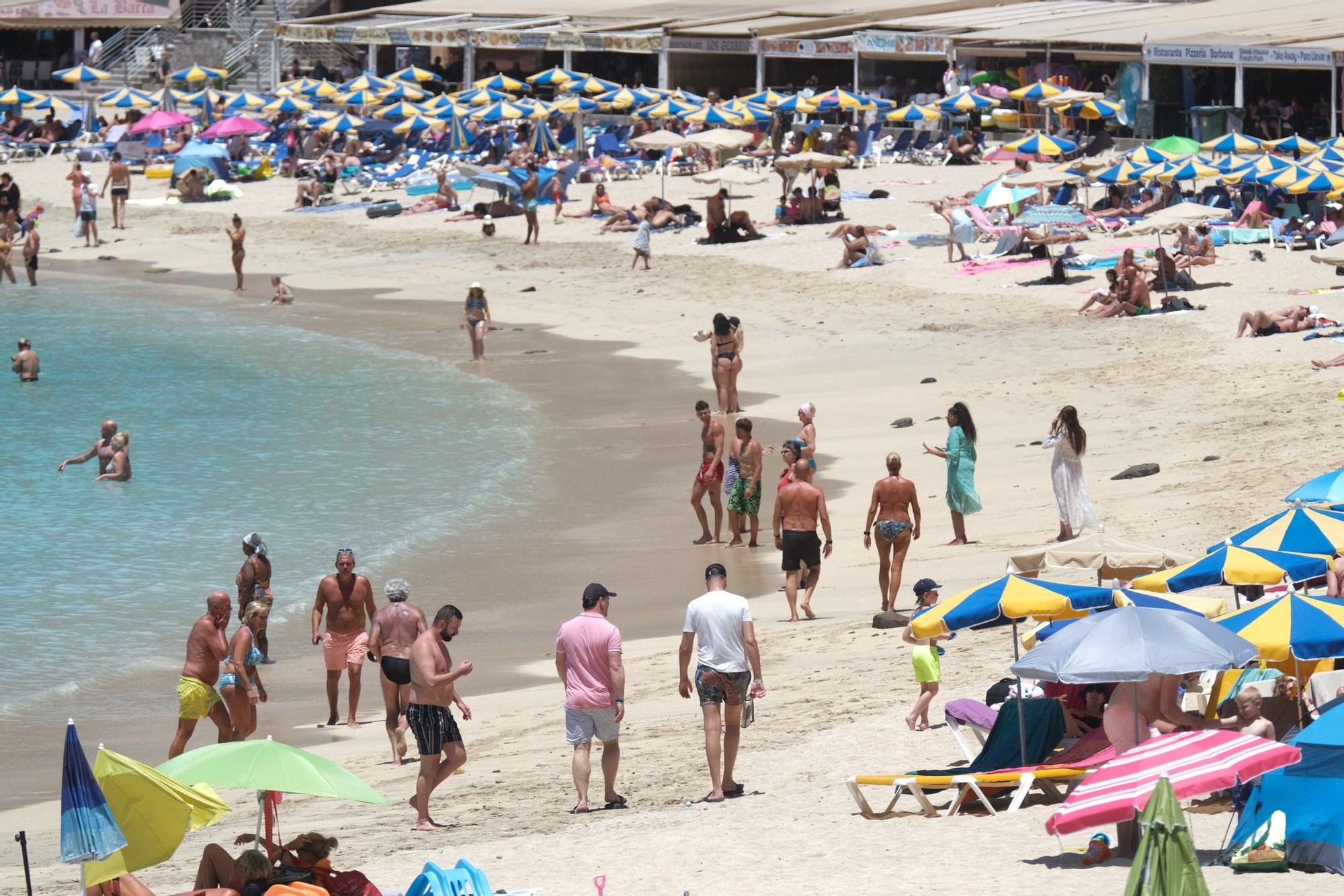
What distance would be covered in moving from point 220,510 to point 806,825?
464 inches

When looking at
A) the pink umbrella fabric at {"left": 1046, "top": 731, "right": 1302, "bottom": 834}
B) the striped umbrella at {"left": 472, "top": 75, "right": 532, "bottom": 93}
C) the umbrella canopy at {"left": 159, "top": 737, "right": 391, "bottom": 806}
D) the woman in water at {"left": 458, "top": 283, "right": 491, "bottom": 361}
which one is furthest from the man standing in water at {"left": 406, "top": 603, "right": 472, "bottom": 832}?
the striped umbrella at {"left": 472, "top": 75, "right": 532, "bottom": 93}

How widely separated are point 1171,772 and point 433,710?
12.2ft

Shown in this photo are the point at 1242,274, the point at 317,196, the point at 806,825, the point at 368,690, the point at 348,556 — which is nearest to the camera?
the point at 806,825

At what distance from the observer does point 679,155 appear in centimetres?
4062

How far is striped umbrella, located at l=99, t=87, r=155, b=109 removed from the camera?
47.1 metres

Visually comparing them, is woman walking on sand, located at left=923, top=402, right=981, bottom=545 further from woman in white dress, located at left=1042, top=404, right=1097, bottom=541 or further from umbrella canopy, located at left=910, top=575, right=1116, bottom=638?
umbrella canopy, located at left=910, top=575, right=1116, bottom=638

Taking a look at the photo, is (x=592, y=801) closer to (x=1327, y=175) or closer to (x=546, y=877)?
(x=546, y=877)

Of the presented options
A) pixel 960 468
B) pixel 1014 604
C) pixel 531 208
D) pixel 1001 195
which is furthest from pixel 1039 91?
pixel 1014 604

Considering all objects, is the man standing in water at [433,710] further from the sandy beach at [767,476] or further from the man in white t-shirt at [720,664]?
the man in white t-shirt at [720,664]

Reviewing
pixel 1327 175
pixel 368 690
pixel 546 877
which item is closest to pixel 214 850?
pixel 546 877

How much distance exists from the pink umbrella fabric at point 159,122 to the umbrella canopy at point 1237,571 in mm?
38472

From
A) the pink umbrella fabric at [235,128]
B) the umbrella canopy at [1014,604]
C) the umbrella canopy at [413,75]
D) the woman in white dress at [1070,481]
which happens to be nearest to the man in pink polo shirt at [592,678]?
the umbrella canopy at [1014,604]

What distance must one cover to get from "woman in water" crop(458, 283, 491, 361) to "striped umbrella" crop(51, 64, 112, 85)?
3028cm

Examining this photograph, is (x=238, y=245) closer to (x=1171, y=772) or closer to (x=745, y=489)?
(x=745, y=489)
